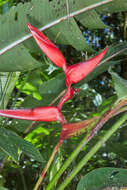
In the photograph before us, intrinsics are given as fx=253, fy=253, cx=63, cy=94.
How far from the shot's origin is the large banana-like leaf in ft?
1.96

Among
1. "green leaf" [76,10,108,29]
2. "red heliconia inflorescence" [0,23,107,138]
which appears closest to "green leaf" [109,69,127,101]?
"red heliconia inflorescence" [0,23,107,138]

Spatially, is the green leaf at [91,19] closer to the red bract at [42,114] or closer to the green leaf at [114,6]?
the green leaf at [114,6]

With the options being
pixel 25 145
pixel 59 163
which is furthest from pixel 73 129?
pixel 59 163

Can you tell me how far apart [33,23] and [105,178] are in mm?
391

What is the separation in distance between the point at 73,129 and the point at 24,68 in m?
0.29

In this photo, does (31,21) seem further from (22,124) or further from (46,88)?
(22,124)

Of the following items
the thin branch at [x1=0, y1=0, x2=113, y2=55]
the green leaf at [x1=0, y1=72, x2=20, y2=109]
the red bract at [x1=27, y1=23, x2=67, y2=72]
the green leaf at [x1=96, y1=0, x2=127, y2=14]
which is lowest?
the green leaf at [x1=0, y1=72, x2=20, y2=109]

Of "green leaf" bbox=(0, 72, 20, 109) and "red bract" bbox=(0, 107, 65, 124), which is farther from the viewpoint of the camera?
"green leaf" bbox=(0, 72, 20, 109)

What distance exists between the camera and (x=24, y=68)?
24.4 inches

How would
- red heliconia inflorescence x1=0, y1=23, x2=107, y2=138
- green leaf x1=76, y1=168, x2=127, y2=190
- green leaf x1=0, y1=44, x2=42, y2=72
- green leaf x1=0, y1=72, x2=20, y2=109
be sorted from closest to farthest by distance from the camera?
1. red heliconia inflorescence x1=0, y1=23, x2=107, y2=138
2. green leaf x1=76, y1=168, x2=127, y2=190
3. green leaf x1=0, y1=44, x2=42, y2=72
4. green leaf x1=0, y1=72, x2=20, y2=109

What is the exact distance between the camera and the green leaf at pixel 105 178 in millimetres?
497

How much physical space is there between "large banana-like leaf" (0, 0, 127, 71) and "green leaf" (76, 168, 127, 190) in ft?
0.91

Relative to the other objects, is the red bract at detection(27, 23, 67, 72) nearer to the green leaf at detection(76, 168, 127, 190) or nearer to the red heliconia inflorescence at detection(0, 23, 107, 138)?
the red heliconia inflorescence at detection(0, 23, 107, 138)

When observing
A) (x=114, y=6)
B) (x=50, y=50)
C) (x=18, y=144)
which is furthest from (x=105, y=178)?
(x=114, y=6)
